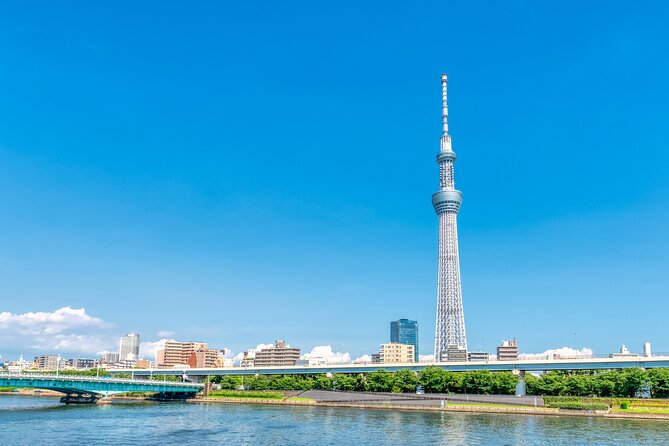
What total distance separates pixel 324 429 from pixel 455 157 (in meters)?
149

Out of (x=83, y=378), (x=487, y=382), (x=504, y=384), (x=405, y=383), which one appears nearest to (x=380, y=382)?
(x=405, y=383)

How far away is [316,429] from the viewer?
208 feet

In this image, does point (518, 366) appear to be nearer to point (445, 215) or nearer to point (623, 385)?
point (623, 385)

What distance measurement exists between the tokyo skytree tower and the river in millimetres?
95382

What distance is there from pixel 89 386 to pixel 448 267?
11248cm

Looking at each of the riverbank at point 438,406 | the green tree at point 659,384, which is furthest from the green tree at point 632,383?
the riverbank at point 438,406

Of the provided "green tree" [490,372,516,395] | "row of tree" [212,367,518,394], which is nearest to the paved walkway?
"row of tree" [212,367,518,394]

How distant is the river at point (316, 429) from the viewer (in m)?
54.2

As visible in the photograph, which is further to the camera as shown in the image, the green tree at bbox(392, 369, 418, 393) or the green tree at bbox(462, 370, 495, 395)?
the green tree at bbox(392, 369, 418, 393)

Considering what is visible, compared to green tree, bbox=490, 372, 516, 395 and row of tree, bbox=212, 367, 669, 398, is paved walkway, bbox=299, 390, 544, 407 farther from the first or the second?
green tree, bbox=490, 372, 516, 395

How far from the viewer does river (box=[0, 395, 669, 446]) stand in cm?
5422

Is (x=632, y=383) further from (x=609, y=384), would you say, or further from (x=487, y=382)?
(x=487, y=382)

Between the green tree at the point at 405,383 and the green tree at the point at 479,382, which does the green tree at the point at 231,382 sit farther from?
the green tree at the point at 479,382

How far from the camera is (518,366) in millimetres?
112188
